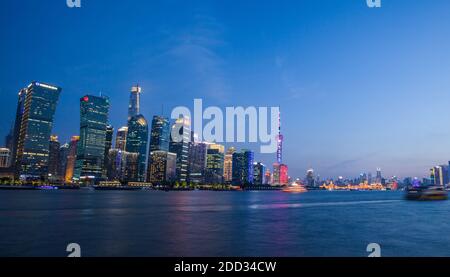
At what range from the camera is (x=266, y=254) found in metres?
17.6

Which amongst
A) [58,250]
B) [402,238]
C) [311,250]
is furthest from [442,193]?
[58,250]

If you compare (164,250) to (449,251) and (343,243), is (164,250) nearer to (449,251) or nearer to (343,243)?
(343,243)

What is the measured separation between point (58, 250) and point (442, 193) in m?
126

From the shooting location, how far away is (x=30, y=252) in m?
17.0
